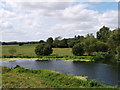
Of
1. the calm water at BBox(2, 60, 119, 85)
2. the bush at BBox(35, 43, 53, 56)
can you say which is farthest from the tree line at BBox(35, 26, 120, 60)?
the calm water at BBox(2, 60, 119, 85)

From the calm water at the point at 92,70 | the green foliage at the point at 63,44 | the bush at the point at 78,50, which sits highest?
the green foliage at the point at 63,44

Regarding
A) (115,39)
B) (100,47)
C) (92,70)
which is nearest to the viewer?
(92,70)

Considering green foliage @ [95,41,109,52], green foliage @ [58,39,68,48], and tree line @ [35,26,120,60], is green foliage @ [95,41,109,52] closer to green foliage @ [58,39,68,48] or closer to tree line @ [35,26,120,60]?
tree line @ [35,26,120,60]

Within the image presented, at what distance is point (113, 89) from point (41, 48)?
49.0m

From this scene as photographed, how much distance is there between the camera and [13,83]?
71.4 ft

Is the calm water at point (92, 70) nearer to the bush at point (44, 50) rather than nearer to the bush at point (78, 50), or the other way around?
the bush at point (78, 50)

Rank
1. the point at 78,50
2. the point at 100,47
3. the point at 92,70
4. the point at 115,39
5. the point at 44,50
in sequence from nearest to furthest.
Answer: the point at 92,70 < the point at 115,39 < the point at 78,50 < the point at 100,47 < the point at 44,50

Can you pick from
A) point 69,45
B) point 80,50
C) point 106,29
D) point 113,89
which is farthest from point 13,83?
point 106,29

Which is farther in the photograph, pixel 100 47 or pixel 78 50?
pixel 100 47

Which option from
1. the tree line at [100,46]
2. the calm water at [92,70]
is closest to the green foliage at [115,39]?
the tree line at [100,46]

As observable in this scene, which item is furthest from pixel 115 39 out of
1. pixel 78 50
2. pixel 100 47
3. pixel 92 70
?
pixel 92 70

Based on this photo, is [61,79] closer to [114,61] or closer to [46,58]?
[114,61]

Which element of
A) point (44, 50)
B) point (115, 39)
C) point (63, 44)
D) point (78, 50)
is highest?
point (115, 39)

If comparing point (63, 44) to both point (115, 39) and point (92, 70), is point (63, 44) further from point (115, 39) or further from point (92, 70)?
point (92, 70)
